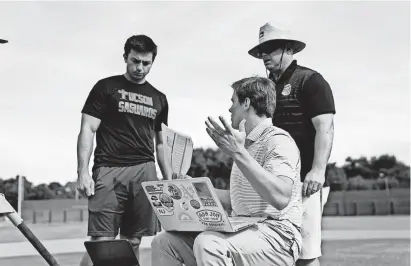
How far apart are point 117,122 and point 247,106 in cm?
150

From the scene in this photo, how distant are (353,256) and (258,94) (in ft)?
25.7

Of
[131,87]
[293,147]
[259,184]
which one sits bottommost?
[259,184]

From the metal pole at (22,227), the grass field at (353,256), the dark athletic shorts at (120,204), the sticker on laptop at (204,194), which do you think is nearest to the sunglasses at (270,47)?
the dark athletic shorts at (120,204)

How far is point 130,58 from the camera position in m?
4.20

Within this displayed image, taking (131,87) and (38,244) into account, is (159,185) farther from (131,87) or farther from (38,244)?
(131,87)

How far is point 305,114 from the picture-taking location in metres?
3.70

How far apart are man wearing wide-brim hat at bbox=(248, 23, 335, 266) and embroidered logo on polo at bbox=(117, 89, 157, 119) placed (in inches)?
34.8

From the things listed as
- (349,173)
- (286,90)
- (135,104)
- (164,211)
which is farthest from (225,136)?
(349,173)

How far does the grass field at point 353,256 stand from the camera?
9034 mm

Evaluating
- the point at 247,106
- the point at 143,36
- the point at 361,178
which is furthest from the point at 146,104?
the point at 361,178

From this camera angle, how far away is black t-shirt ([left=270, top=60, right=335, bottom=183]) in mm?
3668

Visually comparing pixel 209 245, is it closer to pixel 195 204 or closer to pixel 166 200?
pixel 195 204

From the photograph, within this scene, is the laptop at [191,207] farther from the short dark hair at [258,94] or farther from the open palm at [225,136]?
the short dark hair at [258,94]

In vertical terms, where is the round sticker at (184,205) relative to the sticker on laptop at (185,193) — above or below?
below
